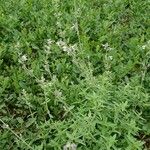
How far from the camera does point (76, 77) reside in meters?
5.43

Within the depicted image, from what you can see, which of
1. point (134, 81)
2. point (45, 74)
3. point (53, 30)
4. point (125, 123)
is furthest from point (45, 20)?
point (125, 123)

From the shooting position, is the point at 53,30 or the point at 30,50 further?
the point at 53,30

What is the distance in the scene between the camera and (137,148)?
13.7 ft

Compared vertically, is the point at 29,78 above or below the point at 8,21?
below

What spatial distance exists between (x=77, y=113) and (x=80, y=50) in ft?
4.97

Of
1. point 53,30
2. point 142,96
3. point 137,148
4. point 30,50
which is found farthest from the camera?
point 53,30

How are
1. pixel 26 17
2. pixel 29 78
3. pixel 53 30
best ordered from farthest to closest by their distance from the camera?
pixel 26 17, pixel 53 30, pixel 29 78

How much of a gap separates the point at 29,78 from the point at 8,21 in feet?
4.76

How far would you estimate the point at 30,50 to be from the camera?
5.86m

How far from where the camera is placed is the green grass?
170 inches

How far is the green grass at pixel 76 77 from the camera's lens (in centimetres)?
432

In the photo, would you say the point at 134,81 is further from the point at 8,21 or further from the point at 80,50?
the point at 8,21

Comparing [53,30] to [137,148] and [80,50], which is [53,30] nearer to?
[80,50]

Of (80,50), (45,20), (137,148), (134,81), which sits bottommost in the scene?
(137,148)
